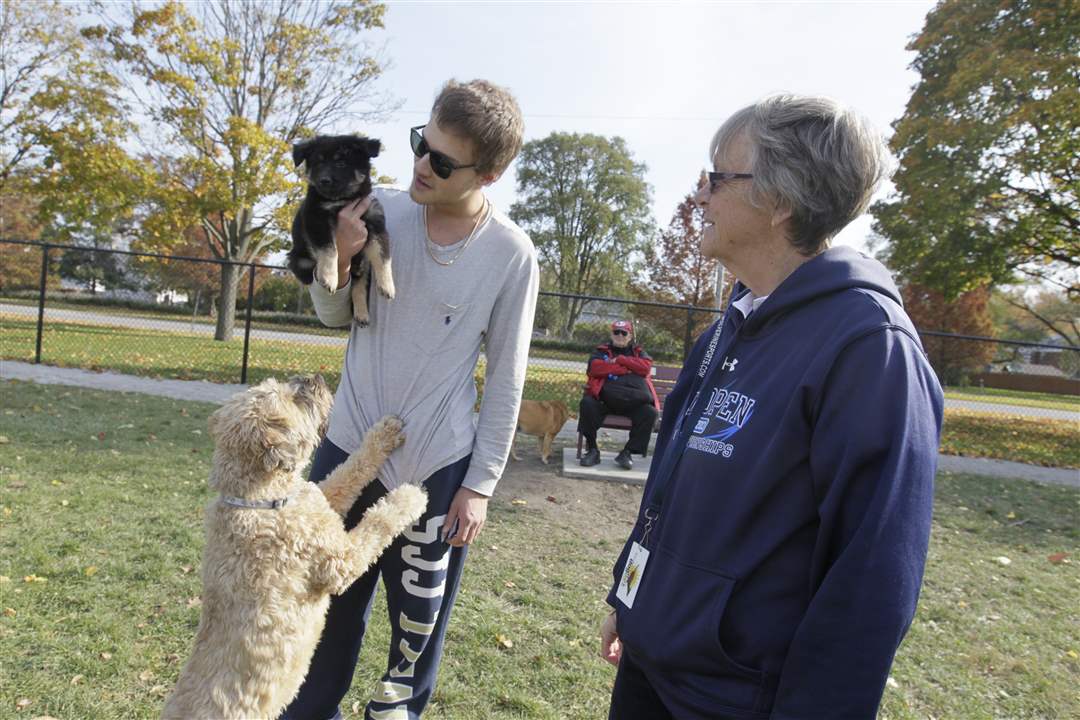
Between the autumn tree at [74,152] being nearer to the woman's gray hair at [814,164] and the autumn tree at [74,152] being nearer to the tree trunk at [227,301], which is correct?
the tree trunk at [227,301]

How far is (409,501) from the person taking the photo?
2.27m

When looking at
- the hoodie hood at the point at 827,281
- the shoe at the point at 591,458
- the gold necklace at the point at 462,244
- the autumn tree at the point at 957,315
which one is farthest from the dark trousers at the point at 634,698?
the autumn tree at the point at 957,315

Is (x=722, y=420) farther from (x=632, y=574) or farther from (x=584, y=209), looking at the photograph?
(x=584, y=209)

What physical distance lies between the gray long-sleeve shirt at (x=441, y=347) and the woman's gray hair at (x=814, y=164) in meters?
0.95

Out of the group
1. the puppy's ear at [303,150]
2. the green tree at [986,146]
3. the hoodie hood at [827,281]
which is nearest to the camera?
the hoodie hood at [827,281]

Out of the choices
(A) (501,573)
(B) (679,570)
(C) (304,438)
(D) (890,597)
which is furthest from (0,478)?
(D) (890,597)

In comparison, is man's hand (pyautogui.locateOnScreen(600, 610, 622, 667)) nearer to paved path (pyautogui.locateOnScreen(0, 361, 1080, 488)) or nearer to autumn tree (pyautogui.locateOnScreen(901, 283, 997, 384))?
paved path (pyautogui.locateOnScreen(0, 361, 1080, 488))

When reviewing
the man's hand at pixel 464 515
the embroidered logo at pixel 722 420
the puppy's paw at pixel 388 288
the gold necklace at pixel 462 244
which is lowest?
the man's hand at pixel 464 515

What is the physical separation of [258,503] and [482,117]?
5.18 feet

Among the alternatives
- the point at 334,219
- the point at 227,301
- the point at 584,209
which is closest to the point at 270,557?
the point at 334,219

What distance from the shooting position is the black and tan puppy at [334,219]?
2.38 meters

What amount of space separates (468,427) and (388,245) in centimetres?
68

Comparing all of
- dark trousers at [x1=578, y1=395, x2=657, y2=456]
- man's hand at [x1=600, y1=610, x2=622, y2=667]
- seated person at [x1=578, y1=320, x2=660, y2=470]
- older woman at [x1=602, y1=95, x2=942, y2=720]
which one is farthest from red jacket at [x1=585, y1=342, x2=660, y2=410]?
older woman at [x1=602, y1=95, x2=942, y2=720]

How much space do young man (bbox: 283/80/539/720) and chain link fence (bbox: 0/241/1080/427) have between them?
888 cm
